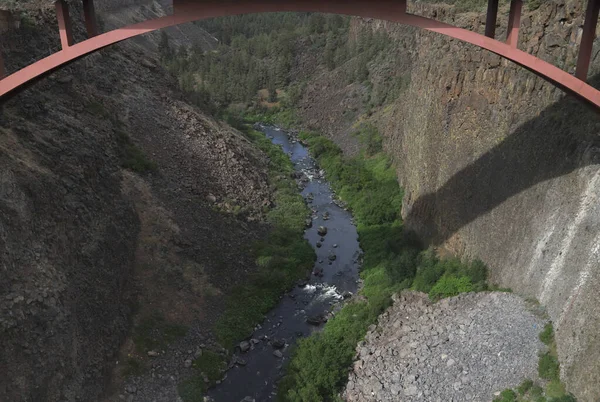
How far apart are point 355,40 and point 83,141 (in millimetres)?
43723

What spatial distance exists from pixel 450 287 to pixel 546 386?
5959 mm

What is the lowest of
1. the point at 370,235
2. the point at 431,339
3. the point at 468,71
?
the point at 370,235

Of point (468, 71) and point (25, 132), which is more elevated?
point (468, 71)

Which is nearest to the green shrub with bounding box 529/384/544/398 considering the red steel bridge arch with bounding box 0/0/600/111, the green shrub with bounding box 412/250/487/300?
the green shrub with bounding box 412/250/487/300

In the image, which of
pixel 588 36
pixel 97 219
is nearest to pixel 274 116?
pixel 97 219

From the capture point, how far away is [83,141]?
67.3ft

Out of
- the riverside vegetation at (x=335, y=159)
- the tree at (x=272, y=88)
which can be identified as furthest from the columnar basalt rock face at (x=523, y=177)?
the tree at (x=272, y=88)

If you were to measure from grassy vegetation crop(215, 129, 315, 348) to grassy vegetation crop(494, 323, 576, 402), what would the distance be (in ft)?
31.7

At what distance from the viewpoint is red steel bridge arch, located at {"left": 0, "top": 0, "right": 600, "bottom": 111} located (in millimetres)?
10992

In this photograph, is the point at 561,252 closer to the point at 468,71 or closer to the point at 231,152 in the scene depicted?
the point at 468,71

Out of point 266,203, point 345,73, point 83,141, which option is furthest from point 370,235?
point 345,73

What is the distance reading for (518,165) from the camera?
57.8 feet

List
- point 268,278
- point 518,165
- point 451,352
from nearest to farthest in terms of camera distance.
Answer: point 451,352 < point 518,165 < point 268,278

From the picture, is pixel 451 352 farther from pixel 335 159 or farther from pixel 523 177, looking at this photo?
pixel 335 159
